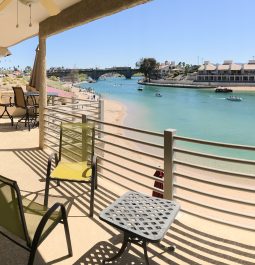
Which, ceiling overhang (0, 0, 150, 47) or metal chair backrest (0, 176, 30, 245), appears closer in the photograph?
metal chair backrest (0, 176, 30, 245)

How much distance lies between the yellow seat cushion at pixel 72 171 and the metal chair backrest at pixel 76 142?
172mm

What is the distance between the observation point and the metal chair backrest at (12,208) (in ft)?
6.59

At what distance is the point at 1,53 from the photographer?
12.2 m

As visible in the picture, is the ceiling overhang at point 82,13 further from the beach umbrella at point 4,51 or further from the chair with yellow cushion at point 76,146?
the beach umbrella at point 4,51

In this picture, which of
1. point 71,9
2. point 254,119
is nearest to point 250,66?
point 254,119

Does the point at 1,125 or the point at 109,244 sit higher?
the point at 1,125

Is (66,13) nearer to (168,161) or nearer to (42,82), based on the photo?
(42,82)

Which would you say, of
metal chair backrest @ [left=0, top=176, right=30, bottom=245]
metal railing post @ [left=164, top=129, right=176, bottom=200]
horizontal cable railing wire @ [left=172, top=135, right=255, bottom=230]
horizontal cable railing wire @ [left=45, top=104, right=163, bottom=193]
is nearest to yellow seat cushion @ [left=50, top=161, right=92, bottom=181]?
horizontal cable railing wire @ [left=45, top=104, right=163, bottom=193]

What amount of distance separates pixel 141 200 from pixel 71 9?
3776mm

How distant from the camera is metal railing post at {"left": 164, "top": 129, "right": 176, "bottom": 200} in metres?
3.44

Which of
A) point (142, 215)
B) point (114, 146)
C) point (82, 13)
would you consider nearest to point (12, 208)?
point (142, 215)

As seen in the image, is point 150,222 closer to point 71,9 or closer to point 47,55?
point 71,9

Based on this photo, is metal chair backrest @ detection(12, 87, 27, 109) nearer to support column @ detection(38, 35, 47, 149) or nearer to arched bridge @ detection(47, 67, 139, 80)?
support column @ detection(38, 35, 47, 149)

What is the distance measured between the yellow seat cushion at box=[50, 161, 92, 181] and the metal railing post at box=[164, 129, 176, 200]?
91cm
